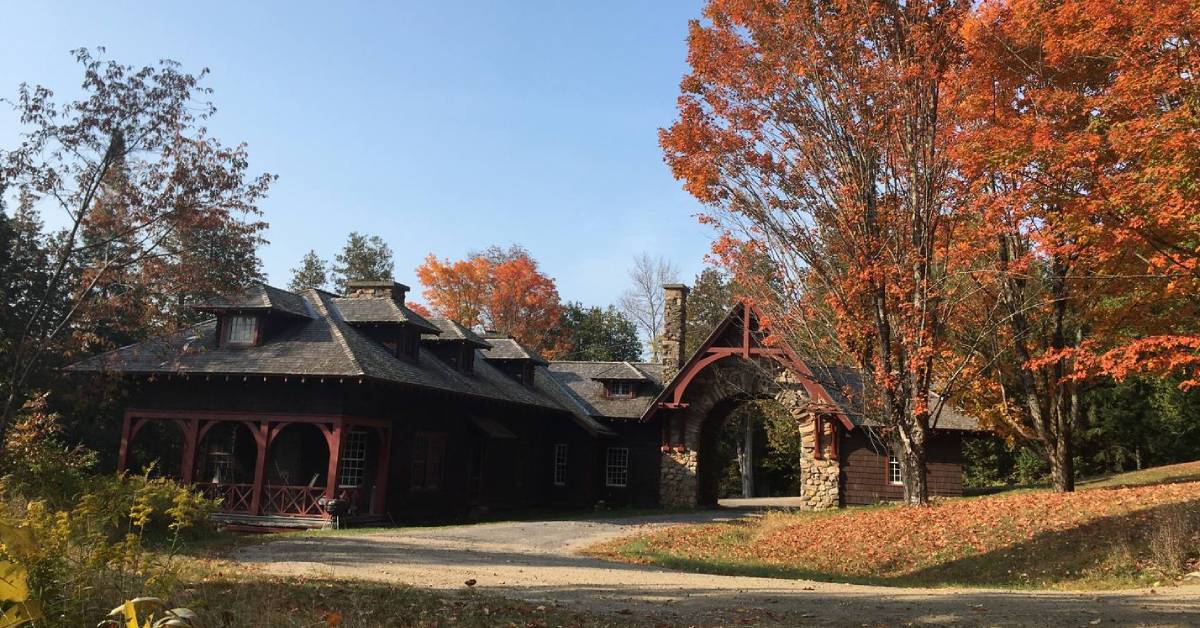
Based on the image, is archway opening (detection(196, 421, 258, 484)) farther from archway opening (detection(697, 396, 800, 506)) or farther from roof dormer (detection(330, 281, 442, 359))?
archway opening (detection(697, 396, 800, 506))

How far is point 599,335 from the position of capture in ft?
188

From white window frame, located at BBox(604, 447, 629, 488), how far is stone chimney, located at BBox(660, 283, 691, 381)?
3338 mm

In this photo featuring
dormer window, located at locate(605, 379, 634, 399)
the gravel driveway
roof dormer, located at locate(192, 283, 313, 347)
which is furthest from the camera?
dormer window, located at locate(605, 379, 634, 399)

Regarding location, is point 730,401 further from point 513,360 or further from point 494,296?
point 494,296

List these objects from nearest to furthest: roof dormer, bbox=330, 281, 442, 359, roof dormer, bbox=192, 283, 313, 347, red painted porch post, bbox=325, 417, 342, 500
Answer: red painted porch post, bbox=325, 417, 342, 500 < roof dormer, bbox=192, 283, 313, 347 < roof dormer, bbox=330, 281, 442, 359

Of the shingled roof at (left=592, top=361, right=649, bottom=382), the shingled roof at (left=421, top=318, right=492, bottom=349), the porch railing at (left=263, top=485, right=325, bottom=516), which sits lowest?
the porch railing at (left=263, top=485, right=325, bottom=516)

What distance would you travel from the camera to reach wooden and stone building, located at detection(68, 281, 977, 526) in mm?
20562

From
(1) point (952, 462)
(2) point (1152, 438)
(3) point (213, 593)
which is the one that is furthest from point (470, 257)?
(3) point (213, 593)

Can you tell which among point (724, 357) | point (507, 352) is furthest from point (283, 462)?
point (724, 357)

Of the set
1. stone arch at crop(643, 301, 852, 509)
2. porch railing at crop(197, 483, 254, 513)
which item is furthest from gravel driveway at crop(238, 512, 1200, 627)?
stone arch at crop(643, 301, 852, 509)

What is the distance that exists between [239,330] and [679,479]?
Result: 15.8 meters

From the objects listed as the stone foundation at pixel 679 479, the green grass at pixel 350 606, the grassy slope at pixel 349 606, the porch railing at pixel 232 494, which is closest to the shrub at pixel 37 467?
the porch railing at pixel 232 494

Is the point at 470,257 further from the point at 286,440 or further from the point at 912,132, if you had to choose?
the point at 912,132

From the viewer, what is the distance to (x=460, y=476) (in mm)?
25891
